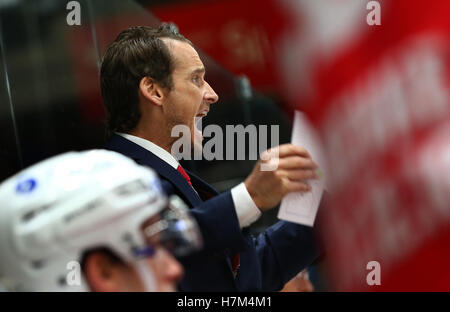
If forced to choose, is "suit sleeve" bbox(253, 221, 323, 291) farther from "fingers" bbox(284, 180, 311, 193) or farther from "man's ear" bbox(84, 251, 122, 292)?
"man's ear" bbox(84, 251, 122, 292)

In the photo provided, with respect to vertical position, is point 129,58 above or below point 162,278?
above

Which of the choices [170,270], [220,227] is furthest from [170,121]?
[170,270]

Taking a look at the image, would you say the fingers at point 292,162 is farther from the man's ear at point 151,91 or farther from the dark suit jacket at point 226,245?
the man's ear at point 151,91

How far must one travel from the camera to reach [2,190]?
1.22 m

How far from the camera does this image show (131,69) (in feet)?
6.21

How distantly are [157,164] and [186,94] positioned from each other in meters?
0.23

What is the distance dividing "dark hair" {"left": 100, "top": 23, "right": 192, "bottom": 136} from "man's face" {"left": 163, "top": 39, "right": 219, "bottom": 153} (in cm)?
2

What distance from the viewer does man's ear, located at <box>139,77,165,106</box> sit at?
6.18 feet

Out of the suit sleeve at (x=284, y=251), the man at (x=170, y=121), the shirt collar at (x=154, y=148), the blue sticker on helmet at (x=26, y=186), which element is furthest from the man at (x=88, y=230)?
the suit sleeve at (x=284, y=251)
